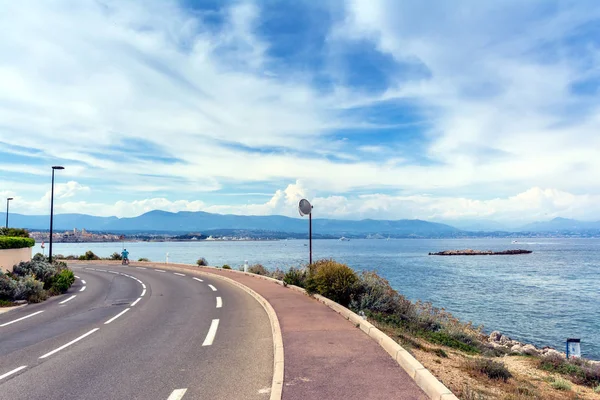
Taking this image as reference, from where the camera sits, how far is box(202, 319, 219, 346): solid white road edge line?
34.2 feet

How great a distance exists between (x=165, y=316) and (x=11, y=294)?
9865mm

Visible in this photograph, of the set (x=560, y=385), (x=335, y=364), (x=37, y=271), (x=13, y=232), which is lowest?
(x=560, y=385)

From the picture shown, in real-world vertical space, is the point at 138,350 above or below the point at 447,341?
above

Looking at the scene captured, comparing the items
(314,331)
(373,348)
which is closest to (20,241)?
(314,331)

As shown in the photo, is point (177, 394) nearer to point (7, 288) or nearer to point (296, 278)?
point (296, 278)

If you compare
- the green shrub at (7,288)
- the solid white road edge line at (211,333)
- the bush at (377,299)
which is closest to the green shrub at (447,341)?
the bush at (377,299)

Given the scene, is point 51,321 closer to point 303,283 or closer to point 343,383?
point 303,283

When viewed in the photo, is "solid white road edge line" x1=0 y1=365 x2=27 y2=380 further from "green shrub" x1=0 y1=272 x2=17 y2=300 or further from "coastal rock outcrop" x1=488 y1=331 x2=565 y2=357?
"coastal rock outcrop" x1=488 y1=331 x2=565 y2=357

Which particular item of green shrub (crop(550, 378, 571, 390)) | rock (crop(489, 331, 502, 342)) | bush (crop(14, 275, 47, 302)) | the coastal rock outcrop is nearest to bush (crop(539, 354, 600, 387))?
green shrub (crop(550, 378, 571, 390))

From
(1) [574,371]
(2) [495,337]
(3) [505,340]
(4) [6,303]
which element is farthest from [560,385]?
(4) [6,303]

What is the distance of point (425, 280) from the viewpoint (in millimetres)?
47594

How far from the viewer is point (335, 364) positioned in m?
7.80

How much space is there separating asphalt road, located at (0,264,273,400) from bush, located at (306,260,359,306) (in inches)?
104

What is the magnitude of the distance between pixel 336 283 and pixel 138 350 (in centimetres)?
814
